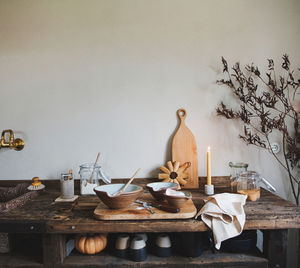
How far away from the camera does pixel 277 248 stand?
1.23 m

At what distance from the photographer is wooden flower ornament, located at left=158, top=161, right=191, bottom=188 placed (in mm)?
1679

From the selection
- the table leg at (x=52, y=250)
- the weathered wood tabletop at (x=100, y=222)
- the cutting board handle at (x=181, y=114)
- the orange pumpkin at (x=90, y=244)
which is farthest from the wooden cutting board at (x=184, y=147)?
the table leg at (x=52, y=250)

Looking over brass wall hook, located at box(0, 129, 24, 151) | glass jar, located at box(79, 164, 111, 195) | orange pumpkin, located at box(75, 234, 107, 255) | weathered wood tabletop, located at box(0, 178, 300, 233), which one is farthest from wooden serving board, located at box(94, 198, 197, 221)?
brass wall hook, located at box(0, 129, 24, 151)

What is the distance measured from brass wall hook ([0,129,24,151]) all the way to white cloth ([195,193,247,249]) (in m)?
1.33

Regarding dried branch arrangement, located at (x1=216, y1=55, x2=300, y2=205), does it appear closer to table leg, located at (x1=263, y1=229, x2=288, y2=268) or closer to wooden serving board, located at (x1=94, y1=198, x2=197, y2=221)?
table leg, located at (x1=263, y1=229, x2=288, y2=268)

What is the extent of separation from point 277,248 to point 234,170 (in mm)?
560

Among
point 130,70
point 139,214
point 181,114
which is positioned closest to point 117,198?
point 139,214

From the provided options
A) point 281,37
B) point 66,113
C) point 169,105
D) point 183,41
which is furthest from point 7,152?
point 281,37

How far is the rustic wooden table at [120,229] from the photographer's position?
3.83 ft

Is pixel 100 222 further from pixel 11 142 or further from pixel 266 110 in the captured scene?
pixel 266 110

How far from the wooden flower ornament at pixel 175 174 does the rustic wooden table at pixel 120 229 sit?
1.16 ft

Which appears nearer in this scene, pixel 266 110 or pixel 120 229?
pixel 120 229

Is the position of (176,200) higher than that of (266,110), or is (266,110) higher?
Answer: (266,110)

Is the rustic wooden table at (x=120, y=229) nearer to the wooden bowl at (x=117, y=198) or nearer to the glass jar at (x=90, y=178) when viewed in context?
the wooden bowl at (x=117, y=198)
